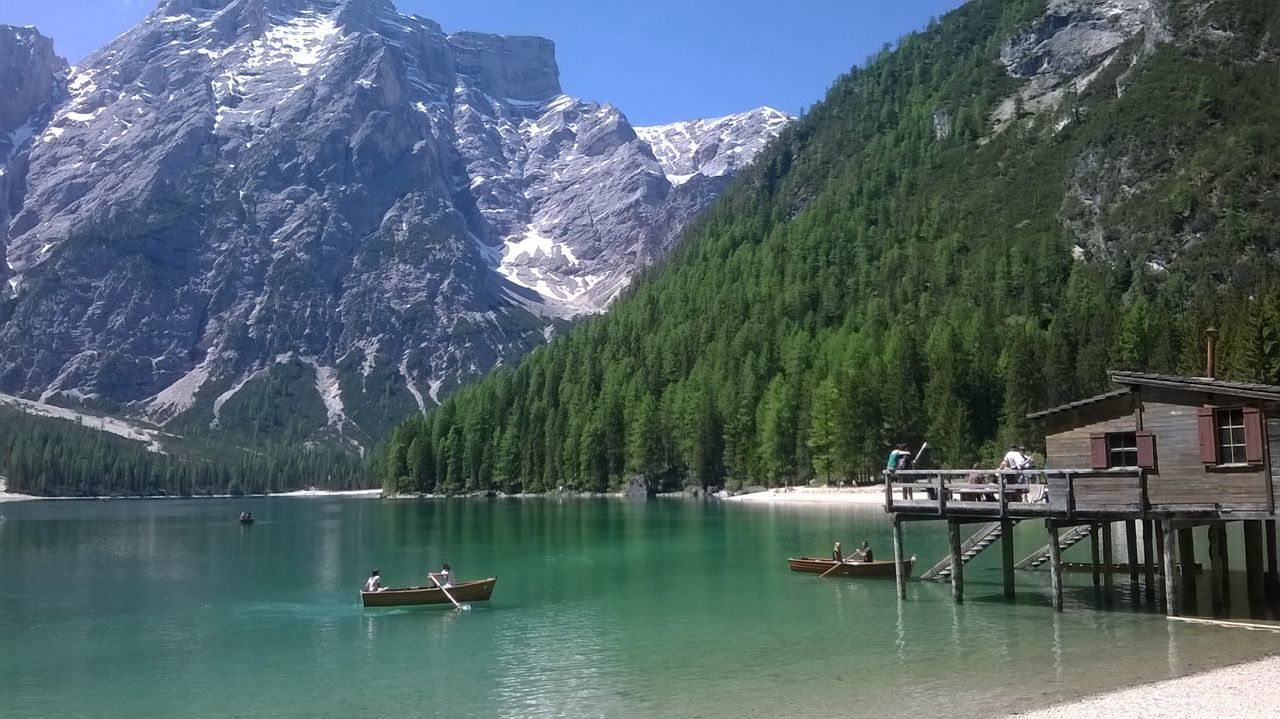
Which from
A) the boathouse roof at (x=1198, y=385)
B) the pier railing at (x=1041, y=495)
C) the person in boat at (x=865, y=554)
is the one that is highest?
the boathouse roof at (x=1198, y=385)

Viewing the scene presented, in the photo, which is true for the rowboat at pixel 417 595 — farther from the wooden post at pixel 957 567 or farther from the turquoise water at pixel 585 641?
the wooden post at pixel 957 567

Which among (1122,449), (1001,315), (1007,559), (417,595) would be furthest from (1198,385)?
(1001,315)

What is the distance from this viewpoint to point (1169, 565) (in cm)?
3700

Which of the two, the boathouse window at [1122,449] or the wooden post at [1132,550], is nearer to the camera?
the boathouse window at [1122,449]

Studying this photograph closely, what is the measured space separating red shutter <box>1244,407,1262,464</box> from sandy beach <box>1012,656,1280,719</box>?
8.08m

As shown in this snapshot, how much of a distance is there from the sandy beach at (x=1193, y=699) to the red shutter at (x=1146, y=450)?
360 inches

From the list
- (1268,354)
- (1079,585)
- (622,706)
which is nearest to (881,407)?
(1268,354)

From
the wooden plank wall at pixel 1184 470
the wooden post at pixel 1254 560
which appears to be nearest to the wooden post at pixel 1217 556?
the wooden post at pixel 1254 560

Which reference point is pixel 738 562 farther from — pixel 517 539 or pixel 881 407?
pixel 881 407

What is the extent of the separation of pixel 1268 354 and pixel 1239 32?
121107 millimetres

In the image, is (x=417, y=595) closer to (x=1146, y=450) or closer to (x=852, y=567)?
(x=852, y=567)

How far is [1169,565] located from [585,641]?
22.5 m

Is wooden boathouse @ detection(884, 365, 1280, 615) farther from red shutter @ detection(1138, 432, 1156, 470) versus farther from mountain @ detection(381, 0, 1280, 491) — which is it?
mountain @ detection(381, 0, 1280, 491)

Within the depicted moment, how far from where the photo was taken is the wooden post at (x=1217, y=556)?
41.6 meters
